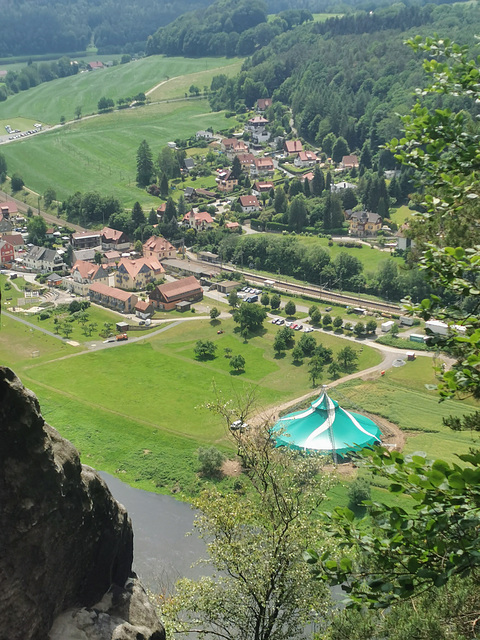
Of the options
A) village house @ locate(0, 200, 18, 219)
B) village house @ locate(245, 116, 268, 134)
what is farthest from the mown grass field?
village house @ locate(245, 116, 268, 134)

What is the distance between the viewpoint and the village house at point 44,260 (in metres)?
80.6

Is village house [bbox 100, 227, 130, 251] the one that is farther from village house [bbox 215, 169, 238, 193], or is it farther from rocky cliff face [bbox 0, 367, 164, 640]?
rocky cliff face [bbox 0, 367, 164, 640]

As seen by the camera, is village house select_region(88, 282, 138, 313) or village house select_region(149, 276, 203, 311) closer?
village house select_region(88, 282, 138, 313)

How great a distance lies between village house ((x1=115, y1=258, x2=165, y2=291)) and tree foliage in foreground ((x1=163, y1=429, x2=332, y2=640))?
55253mm

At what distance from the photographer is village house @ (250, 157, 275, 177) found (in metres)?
112

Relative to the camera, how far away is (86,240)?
8869 centimetres

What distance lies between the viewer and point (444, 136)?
471 inches

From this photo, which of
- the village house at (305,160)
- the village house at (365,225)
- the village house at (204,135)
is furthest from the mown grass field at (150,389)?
the village house at (204,135)

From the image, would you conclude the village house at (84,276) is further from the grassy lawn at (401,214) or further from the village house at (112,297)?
the grassy lawn at (401,214)

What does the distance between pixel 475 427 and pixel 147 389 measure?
3963cm

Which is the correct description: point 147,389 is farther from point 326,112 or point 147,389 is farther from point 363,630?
point 326,112

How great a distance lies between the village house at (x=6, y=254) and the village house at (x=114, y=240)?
1075cm

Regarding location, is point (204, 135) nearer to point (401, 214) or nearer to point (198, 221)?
point (198, 221)

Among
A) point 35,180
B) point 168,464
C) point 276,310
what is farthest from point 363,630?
point 35,180
